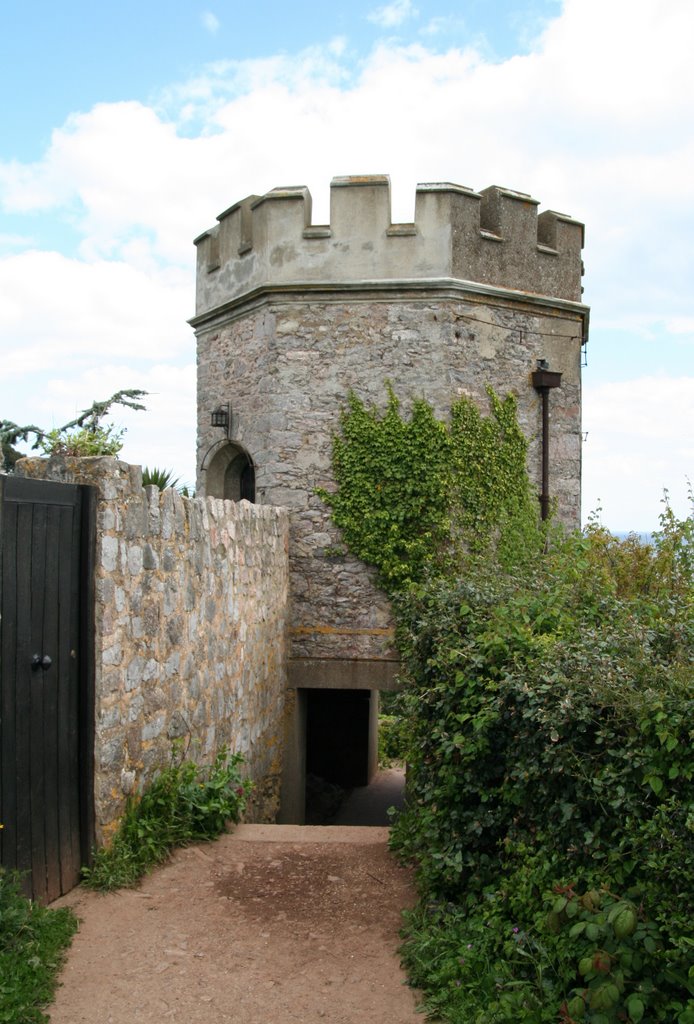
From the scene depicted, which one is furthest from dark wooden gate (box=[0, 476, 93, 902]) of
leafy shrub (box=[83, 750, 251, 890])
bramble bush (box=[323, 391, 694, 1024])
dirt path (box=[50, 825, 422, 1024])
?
bramble bush (box=[323, 391, 694, 1024])

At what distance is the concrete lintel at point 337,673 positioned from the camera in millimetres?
8875

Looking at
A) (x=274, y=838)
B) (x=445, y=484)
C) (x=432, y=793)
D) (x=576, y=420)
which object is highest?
(x=576, y=420)

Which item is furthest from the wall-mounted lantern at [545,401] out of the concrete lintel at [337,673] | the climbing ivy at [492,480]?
the concrete lintel at [337,673]

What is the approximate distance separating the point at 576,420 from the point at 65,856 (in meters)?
7.81

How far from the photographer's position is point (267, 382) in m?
9.09

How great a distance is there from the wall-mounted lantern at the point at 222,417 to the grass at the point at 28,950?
21.5 ft

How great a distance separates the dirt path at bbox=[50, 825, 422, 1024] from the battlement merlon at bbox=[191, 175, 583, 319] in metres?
6.14

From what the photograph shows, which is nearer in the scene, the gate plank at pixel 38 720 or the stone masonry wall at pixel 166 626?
the gate plank at pixel 38 720

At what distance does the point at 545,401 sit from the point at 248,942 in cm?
726

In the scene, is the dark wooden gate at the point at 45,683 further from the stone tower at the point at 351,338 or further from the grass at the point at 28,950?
the stone tower at the point at 351,338

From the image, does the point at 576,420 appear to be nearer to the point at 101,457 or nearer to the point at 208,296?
the point at 208,296

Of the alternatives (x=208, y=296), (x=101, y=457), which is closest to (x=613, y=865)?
(x=101, y=457)

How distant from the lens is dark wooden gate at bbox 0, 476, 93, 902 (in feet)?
12.3

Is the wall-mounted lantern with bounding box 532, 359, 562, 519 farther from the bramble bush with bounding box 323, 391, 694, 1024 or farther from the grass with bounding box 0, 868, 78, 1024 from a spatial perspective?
the grass with bounding box 0, 868, 78, 1024
